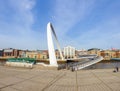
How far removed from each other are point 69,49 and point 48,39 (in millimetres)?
130897

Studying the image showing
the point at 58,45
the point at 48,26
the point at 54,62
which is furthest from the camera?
the point at 58,45

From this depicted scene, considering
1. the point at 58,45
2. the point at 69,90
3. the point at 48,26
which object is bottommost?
the point at 69,90

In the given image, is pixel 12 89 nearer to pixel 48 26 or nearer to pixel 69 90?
pixel 69 90

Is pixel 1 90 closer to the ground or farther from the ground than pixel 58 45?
closer to the ground

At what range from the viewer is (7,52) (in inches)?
5625

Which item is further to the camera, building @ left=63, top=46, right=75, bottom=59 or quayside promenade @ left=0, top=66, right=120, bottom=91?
building @ left=63, top=46, right=75, bottom=59

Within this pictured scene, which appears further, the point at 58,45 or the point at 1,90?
the point at 58,45

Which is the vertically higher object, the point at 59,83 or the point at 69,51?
the point at 69,51

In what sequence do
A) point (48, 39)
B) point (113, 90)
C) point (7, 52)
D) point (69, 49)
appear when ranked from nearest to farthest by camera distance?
point (113, 90)
point (48, 39)
point (7, 52)
point (69, 49)

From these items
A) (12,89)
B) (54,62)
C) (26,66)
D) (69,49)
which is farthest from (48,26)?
(69,49)

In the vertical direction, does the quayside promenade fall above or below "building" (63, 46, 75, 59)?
below

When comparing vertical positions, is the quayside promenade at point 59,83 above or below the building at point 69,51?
below

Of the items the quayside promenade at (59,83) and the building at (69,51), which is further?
the building at (69,51)

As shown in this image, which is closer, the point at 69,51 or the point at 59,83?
the point at 59,83
